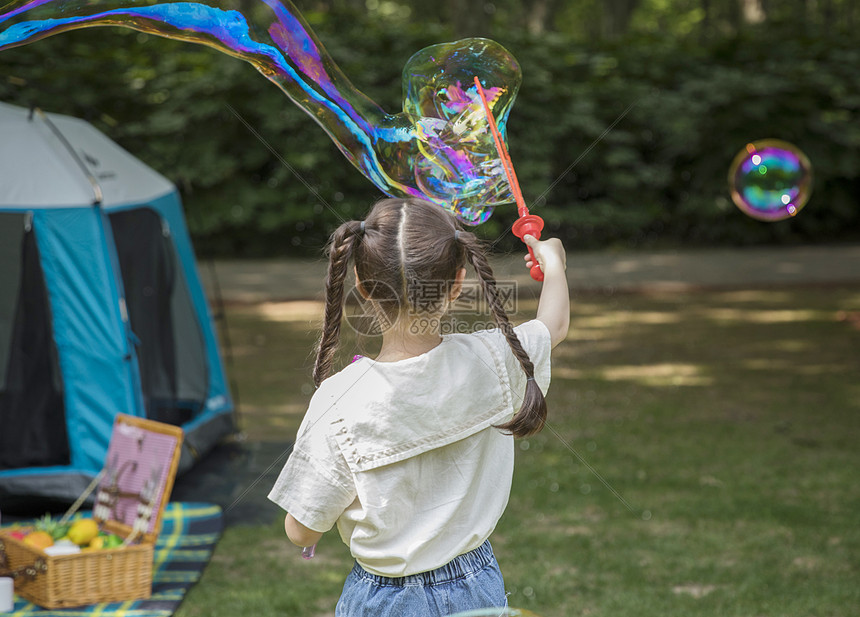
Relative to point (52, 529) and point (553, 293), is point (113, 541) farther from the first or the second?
point (553, 293)

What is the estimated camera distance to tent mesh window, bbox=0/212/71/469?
4.40 meters

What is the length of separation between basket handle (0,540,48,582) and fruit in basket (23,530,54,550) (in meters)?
0.08

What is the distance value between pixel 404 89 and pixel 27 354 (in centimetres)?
288

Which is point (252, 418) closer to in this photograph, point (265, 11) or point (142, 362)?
point (142, 362)

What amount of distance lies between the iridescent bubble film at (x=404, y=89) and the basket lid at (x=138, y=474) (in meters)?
1.85

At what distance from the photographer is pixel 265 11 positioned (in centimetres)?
232

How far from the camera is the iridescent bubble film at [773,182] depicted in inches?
159

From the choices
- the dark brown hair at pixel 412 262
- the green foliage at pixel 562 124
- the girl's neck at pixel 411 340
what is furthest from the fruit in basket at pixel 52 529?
the green foliage at pixel 562 124

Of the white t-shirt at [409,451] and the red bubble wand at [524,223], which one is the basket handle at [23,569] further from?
the red bubble wand at [524,223]

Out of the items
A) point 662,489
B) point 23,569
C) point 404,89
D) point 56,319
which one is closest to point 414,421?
point 404,89

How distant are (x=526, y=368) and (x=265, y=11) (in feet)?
4.12

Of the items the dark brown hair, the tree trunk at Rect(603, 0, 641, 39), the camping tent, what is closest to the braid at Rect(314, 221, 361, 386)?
the dark brown hair

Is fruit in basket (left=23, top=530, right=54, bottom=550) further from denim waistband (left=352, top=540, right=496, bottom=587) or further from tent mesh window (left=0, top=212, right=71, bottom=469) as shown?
denim waistband (left=352, top=540, right=496, bottom=587)

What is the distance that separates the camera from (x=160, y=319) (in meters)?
5.11
